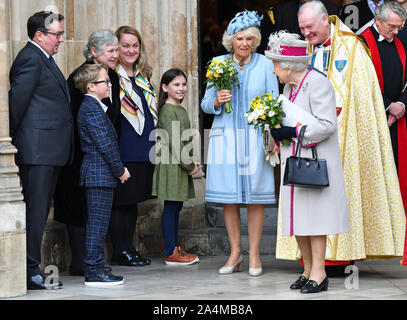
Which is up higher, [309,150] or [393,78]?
[393,78]

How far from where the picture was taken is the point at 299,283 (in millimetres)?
7035

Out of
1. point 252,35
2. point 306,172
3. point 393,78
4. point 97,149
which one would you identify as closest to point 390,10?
point 393,78

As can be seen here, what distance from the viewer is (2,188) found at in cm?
677

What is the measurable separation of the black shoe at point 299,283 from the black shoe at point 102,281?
1323mm

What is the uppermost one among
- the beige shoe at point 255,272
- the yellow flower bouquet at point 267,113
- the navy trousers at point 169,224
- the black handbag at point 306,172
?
the yellow flower bouquet at point 267,113

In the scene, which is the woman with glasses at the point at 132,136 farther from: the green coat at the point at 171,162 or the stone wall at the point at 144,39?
the stone wall at the point at 144,39

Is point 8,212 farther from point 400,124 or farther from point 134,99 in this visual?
point 400,124

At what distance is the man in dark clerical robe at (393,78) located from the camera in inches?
324

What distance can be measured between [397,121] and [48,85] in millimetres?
3039

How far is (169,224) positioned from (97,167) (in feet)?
5.24

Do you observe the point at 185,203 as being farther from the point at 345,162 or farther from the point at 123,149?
the point at 345,162

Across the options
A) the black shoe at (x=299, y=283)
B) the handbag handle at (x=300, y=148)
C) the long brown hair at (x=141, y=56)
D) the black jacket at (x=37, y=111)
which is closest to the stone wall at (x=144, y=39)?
the black jacket at (x=37, y=111)
